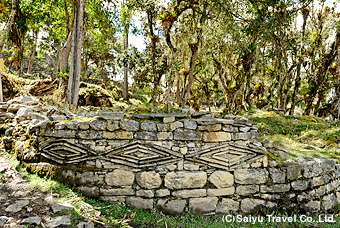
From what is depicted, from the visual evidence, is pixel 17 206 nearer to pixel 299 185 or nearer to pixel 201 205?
pixel 201 205

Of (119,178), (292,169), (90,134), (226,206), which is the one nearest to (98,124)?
(90,134)

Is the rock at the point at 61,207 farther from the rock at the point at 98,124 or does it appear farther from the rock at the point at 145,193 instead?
the rock at the point at 98,124

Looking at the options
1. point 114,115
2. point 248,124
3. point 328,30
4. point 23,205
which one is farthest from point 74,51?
point 328,30

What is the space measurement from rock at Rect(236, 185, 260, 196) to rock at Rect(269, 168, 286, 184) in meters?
0.39

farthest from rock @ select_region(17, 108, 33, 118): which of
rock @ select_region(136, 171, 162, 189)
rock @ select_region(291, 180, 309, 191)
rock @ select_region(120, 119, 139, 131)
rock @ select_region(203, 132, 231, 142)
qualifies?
rock @ select_region(291, 180, 309, 191)

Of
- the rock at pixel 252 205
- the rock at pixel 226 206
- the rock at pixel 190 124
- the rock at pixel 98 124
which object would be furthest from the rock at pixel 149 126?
the rock at pixel 252 205

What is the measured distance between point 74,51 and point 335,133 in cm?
1073

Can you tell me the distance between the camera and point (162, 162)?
3.70 m

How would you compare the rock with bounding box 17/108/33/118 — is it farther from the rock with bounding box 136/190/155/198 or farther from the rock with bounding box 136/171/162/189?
the rock with bounding box 136/190/155/198

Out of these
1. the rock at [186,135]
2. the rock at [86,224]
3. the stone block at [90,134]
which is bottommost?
the rock at [86,224]

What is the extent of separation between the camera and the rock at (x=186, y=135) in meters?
3.75

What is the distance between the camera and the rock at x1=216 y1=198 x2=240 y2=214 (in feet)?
12.3

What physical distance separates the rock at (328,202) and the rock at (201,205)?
2426 millimetres

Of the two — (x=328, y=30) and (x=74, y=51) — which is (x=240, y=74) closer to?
(x=328, y=30)
